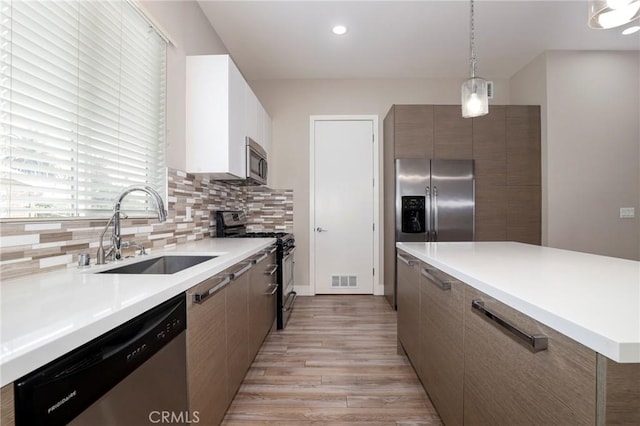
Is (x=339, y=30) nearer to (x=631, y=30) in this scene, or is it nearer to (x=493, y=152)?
(x=493, y=152)

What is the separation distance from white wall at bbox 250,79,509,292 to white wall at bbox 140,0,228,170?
1.60 meters

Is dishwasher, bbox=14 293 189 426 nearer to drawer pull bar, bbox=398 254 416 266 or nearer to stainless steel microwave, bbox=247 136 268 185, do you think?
drawer pull bar, bbox=398 254 416 266

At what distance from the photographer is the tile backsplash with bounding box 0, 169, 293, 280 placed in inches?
42.4

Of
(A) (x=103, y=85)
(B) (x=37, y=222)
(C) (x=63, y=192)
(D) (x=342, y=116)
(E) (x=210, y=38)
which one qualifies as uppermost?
(E) (x=210, y=38)

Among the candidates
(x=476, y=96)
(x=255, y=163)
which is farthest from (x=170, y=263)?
(x=476, y=96)

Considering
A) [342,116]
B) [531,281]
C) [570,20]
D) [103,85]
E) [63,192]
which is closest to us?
[531,281]

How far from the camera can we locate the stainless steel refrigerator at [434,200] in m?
3.34

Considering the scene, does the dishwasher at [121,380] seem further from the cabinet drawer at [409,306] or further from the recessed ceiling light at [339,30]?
the recessed ceiling light at [339,30]

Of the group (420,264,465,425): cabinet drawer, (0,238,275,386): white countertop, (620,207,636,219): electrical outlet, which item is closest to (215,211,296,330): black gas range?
(420,264,465,425): cabinet drawer

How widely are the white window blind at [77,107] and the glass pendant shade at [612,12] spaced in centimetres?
222

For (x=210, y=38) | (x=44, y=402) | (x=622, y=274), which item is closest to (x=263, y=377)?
(x=44, y=402)

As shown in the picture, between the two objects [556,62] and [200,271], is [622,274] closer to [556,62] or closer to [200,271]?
[200,271]

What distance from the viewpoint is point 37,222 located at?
114cm

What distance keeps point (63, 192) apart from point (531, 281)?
71.7 inches
